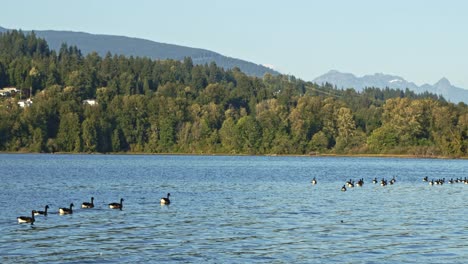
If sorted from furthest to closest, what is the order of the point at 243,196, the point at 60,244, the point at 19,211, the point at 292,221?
the point at 243,196 < the point at 19,211 < the point at 292,221 < the point at 60,244

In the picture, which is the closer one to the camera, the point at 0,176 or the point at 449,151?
the point at 0,176

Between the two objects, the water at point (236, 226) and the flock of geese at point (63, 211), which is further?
the flock of geese at point (63, 211)

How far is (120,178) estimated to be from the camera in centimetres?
9494

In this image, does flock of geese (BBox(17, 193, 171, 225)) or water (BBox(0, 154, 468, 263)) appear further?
flock of geese (BBox(17, 193, 171, 225))

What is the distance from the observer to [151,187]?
7944cm

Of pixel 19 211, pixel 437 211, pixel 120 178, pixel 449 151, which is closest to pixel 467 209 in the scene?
pixel 437 211

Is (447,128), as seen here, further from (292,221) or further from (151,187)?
(292,221)

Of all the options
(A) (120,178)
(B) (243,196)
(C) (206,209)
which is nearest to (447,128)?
(A) (120,178)

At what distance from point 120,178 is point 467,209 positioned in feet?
148

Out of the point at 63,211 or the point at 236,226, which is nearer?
the point at 236,226

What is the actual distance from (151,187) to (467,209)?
3067 centimetres

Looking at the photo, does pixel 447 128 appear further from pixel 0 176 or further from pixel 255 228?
pixel 255 228

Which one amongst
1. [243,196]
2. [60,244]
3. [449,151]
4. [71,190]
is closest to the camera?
[60,244]

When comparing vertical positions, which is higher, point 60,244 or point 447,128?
point 447,128
